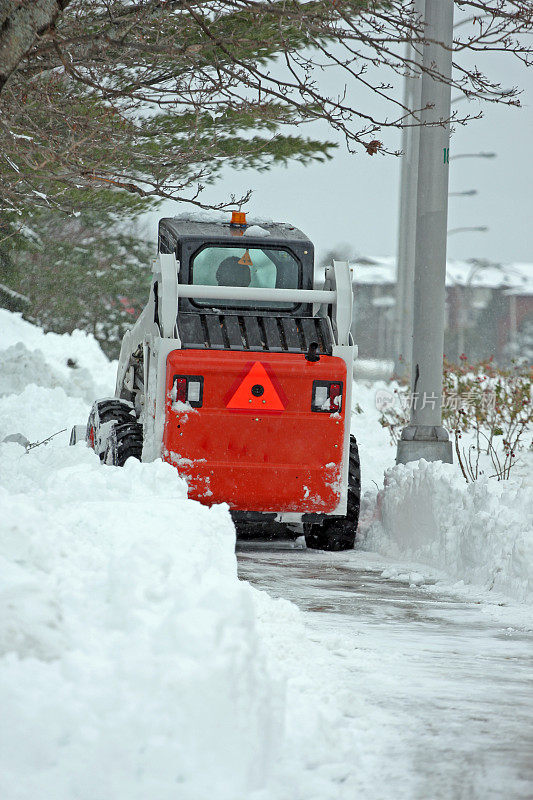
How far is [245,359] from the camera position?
826 centimetres

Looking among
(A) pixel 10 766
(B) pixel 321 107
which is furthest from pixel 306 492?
(A) pixel 10 766

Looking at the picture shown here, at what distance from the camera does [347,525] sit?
916 centimetres

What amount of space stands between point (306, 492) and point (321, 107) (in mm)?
2946

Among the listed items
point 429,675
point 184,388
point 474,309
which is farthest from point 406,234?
point 474,309

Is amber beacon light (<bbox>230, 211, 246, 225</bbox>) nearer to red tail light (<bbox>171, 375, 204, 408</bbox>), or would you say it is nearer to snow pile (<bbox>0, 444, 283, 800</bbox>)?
red tail light (<bbox>171, 375, 204, 408</bbox>)

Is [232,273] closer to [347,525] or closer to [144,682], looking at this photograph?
[347,525]

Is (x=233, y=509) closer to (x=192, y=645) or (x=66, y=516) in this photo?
(x=66, y=516)

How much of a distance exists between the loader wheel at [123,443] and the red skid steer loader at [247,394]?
11 mm

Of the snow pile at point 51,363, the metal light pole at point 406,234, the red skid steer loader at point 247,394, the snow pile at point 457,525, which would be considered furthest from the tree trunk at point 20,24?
the snow pile at point 51,363

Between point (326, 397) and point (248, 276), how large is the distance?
1.60 metres

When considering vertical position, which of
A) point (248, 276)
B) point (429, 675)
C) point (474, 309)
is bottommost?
point (429, 675)

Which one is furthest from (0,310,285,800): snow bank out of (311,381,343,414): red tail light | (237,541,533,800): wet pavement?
(311,381,343,414): red tail light

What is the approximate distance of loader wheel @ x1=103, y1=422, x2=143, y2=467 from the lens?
8.81 meters

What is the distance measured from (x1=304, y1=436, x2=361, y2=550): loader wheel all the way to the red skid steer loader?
0.01 meters
